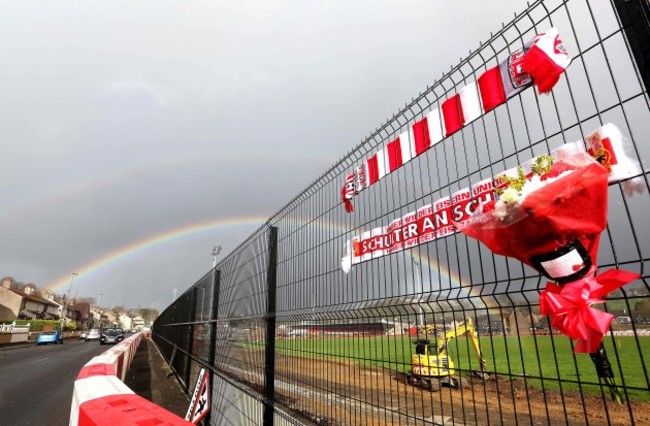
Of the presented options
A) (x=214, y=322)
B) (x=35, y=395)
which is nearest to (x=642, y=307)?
(x=214, y=322)

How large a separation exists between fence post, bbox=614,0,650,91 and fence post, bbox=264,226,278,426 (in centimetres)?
364

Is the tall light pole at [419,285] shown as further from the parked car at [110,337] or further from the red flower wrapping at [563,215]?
→ the parked car at [110,337]

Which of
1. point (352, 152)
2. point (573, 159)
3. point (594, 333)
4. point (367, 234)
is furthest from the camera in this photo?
point (352, 152)

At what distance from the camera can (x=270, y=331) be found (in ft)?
14.0

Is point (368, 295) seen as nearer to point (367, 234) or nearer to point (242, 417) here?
point (367, 234)

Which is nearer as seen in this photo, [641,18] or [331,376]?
[641,18]

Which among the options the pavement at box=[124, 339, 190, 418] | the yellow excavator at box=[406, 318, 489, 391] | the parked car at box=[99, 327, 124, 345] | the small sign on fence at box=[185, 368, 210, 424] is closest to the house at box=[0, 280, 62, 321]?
the parked car at box=[99, 327, 124, 345]

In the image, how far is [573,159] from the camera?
4.90 feet

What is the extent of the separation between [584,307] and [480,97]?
1189 mm

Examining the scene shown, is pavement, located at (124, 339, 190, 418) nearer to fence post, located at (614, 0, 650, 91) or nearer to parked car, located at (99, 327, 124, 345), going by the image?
fence post, located at (614, 0, 650, 91)

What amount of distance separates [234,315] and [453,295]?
436 centimetres

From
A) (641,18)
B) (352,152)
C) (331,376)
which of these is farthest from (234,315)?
(641,18)

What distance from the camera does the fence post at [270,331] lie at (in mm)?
3936

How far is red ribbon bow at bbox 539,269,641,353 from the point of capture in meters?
1.30
